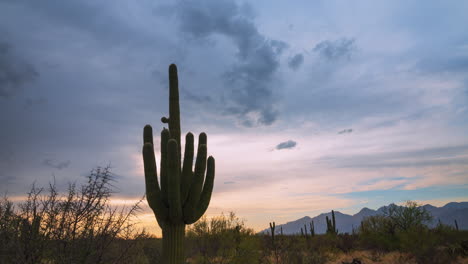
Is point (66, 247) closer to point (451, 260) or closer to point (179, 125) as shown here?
point (179, 125)

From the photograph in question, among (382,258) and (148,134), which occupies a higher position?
(148,134)

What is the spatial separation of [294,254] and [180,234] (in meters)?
10.6

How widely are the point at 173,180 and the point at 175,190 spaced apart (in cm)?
28

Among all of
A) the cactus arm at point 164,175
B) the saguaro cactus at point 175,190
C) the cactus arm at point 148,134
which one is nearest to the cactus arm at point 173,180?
the saguaro cactus at point 175,190

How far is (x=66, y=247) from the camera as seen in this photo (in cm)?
654

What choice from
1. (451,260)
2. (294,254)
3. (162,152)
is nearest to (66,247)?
(162,152)

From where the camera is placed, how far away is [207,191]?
32.7ft

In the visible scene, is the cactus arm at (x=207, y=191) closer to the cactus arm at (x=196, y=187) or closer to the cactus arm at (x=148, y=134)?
the cactus arm at (x=196, y=187)

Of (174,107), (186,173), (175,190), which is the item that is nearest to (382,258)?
(186,173)

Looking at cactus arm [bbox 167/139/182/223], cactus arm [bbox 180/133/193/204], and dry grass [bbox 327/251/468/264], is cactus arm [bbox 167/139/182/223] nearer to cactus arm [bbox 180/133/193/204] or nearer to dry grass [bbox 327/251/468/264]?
cactus arm [bbox 180/133/193/204]

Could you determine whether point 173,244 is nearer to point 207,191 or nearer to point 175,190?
point 175,190

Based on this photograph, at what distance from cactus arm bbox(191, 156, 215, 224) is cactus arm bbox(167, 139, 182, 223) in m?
0.75

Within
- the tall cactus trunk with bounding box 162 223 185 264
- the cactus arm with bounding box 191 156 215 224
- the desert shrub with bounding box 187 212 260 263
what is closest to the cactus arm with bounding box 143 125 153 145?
the cactus arm with bounding box 191 156 215 224

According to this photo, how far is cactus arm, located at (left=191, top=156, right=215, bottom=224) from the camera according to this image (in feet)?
32.2
